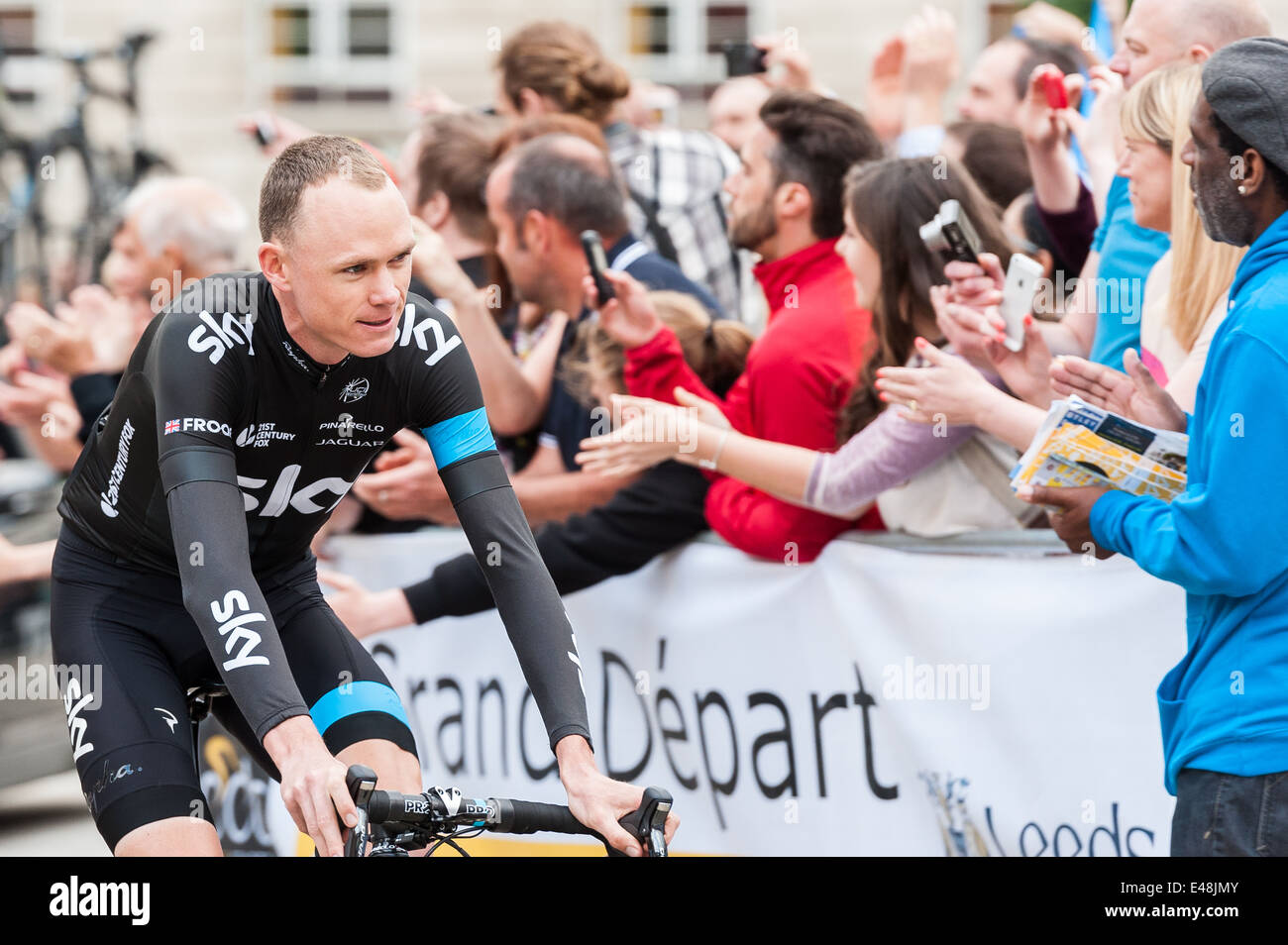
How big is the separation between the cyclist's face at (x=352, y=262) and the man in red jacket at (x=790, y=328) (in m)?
1.94

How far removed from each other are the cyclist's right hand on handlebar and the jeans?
1601 millimetres

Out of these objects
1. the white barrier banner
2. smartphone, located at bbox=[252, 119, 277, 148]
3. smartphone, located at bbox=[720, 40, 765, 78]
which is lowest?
the white barrier banner

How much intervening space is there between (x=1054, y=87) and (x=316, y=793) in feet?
11.3

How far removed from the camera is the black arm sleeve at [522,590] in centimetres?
299

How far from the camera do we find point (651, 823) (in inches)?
106

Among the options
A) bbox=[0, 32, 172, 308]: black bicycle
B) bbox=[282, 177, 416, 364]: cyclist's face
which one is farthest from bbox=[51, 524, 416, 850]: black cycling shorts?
bbox=[0, 32, 172, 308]: black bicycle

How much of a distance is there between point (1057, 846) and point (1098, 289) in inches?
58.1

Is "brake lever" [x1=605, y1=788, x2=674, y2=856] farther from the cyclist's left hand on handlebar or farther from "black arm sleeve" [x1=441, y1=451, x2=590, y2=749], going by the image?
"black arm sleeve" [x1=441, y1=451, x2=590, y2=749]

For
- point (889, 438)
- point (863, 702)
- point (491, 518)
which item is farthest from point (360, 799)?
point (863, 702)

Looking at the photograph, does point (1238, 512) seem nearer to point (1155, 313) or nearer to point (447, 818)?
point (1155, 313)

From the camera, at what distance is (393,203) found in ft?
9.84

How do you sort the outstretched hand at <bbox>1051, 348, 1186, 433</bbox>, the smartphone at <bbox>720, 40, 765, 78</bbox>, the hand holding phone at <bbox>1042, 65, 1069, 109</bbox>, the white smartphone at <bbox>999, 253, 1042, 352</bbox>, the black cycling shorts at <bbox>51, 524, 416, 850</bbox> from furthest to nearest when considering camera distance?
the smartphone at <bbox>720, 40, 765, 78</bbox>, the hand holding phone at <bbox>1042, 65, 1069, 109</bbox>, the white smartphone at <bbox>999, 253, 1042, 352</bbox>, the outstretched hand at <bbox>1051, 348, 1186, 433</bbox>, the black cycling shorts at <bbox>51, 524, 416, 850</bbox>

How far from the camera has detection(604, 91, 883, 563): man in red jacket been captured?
192 inches
